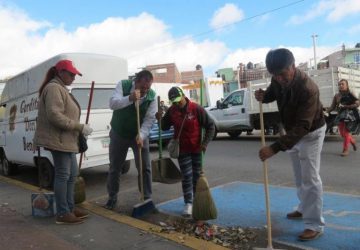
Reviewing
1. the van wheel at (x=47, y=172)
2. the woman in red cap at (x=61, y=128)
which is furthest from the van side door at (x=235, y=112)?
the woman in red cap at (x=61, y=128)

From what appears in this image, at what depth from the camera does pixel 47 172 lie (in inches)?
312

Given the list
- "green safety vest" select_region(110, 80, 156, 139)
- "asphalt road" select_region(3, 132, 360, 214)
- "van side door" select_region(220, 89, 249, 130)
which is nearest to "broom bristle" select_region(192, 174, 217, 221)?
"green safety vest" select_region(110, 80, 156, 139)

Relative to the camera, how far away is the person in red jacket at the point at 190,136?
5414 mm

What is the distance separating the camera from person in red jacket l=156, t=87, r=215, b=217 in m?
5.41

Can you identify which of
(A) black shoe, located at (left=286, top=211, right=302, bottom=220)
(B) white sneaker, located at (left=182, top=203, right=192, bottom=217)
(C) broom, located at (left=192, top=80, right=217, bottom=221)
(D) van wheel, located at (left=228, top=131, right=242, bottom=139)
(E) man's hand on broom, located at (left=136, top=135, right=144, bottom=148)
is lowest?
(A) black shoe, located at (left=286, top=211, right=302, bottom=220)

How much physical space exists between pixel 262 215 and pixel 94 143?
3674 millimetres

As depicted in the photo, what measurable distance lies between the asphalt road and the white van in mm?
606

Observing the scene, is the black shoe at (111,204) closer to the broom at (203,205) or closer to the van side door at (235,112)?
the broom at (203,205)

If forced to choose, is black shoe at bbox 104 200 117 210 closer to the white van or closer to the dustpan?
the dustpan

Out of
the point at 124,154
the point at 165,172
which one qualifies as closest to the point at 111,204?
the point at 124,154

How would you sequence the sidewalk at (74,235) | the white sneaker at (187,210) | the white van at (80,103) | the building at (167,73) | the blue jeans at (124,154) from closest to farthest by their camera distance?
the sidewalk at (74,235)
the white sneaker at (187,210)
the blue jeans at (124,154)
the white van at (80,103)
the building at (167,73)

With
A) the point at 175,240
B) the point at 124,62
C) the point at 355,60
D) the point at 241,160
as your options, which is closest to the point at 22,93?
the point at 124,62

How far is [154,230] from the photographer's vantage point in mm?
4949

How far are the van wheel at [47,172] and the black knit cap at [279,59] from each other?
4999mm
